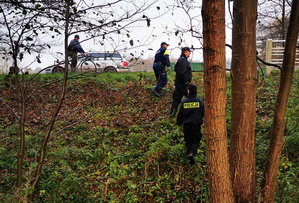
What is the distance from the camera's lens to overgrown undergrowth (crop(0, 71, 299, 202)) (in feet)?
12.8

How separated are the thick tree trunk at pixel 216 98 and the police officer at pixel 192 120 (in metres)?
2.55

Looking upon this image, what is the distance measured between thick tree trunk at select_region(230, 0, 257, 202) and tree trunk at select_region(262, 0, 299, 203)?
35 cm

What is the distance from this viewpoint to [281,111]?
260 cm

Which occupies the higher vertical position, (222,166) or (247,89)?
(247,89)

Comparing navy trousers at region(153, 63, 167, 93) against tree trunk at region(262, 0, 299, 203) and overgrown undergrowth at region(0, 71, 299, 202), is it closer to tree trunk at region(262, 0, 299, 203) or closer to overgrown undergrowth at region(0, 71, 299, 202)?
overgrown undergrowth at region(0, 71, 299, 202)

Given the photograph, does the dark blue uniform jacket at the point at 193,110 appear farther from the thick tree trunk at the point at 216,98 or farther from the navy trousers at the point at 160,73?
the navy trousers at the point at 160,73

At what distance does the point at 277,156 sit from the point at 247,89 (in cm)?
100

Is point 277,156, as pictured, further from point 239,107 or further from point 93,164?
point 93,164

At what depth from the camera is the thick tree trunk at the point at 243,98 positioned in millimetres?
2295

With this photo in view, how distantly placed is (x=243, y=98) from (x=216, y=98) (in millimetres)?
389

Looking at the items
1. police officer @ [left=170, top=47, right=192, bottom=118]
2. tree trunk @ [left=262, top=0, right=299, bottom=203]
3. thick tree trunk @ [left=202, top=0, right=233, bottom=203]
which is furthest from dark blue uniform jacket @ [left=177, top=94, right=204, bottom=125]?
thick tree trunk @ [left=202, top=0, right=233, bottom=203]

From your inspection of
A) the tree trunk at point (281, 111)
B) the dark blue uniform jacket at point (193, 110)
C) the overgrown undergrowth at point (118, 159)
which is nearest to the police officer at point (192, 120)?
the dark blue uniform jacket at point (193, 110)

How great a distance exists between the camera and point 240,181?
7.84ft

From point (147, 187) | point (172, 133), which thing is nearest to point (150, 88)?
point (172, 133)
